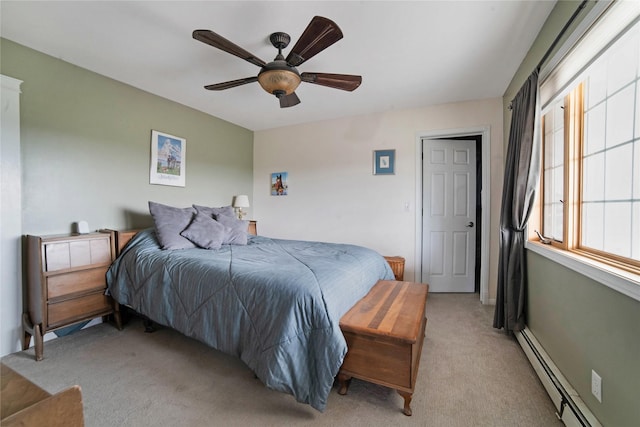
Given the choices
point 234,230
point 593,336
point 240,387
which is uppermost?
point 234,230

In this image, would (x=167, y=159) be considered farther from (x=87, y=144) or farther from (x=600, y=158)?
(x=600, y=158)

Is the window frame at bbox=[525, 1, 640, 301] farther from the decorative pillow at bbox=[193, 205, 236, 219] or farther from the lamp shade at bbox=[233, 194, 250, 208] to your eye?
the lamp shade at bbox=[233, 194, 250, 208]

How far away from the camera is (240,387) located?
171 centimetres

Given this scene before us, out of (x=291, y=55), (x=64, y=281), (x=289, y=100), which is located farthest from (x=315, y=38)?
(x=64, y=281)

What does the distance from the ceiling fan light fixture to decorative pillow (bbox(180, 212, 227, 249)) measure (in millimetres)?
1545

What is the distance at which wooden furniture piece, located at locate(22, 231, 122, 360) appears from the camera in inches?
80.1

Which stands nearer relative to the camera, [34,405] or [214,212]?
[34,405]

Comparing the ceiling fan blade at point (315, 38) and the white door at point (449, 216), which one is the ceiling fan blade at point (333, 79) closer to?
the ceiling fan blade at point (315, 38)

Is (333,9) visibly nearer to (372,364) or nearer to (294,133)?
(372,364)

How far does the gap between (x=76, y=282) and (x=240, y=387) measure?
66.4 inches

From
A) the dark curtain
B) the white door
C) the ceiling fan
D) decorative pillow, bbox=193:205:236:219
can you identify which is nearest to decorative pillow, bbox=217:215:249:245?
decorative pillow, bbox=193:205:236:219

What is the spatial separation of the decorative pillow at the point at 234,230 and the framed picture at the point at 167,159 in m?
0.85

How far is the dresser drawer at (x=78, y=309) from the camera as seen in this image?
209cm

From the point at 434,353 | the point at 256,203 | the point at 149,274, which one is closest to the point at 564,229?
the point at 434,353
